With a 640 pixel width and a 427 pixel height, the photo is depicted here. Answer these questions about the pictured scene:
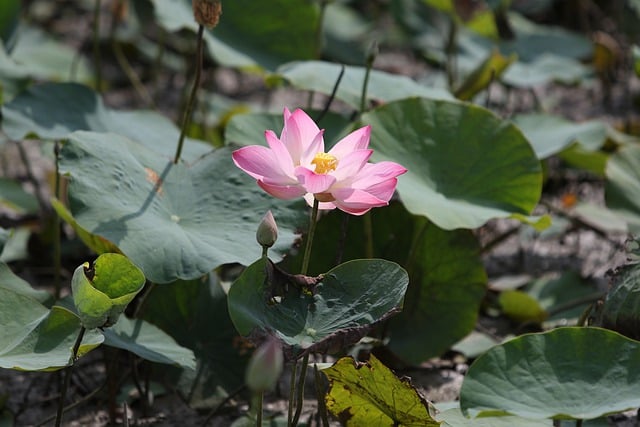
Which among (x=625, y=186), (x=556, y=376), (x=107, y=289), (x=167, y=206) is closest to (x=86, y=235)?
(x=167, y=206)

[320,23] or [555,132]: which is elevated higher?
[320,23]

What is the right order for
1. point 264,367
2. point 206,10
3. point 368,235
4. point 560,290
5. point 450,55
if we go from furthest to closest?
point 450,55 → point 560,290 → point 368,235 → point 206,10 → point 264,367

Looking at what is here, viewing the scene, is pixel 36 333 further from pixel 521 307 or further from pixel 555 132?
pixel 555 132

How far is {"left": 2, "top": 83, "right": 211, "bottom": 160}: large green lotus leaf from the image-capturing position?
1.80 meters

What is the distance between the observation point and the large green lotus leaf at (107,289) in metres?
1.20

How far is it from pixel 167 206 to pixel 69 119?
17.3 inches

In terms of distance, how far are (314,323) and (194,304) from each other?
46 cm

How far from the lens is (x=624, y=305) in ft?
4.88

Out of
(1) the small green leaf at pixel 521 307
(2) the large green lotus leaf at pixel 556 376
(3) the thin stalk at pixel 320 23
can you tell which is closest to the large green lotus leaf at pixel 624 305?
(2) the large green lotus leaf at pixel 556 376

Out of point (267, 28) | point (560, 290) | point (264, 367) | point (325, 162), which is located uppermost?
point (325, 162)

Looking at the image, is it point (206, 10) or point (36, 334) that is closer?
point (36, 334)

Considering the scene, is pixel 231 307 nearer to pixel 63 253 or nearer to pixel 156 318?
pixel 156 318

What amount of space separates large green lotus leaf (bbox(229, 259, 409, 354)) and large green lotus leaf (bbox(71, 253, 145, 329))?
126 mm

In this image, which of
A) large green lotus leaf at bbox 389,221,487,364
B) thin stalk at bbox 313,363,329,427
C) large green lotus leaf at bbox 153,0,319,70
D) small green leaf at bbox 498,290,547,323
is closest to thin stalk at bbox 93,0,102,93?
large green lotus leaf at bbox 153,0,319,70
